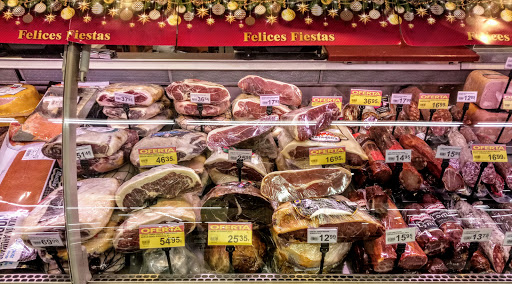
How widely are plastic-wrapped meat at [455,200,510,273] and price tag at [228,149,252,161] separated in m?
1.37

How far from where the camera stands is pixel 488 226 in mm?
2117

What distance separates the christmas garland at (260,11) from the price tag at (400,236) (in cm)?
127

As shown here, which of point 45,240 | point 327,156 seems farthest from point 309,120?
point 45,240

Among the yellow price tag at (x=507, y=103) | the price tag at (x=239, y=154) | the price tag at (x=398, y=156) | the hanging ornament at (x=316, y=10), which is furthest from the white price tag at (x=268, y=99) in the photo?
the yellow price tag at (x=507, y=103)

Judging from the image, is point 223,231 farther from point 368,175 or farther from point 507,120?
point 507,120

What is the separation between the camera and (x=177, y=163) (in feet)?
7.48

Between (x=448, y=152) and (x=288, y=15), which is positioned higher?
(x=288, y=15)

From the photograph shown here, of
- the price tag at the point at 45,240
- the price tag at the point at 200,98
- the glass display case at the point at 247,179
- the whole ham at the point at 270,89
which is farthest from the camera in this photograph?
the whole ham at the point at 270,89

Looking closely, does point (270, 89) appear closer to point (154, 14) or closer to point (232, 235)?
point (154, 14)

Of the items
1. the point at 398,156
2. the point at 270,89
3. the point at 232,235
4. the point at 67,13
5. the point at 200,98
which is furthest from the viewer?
the point at 270,89

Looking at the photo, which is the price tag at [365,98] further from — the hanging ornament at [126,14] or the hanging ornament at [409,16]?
the hanging ornament at [126,14]

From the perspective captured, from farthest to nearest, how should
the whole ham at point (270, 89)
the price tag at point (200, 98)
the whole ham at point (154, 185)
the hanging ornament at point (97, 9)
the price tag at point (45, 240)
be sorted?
the whole ham at point (270, 89)
the price tag at point (200, 98)
the hanging ornament at point (97, 9)
the whole ham at point (154, 185)
the price tag at point (45, 240)

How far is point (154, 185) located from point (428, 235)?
1.60 meters

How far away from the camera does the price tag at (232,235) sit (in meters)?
1.94
